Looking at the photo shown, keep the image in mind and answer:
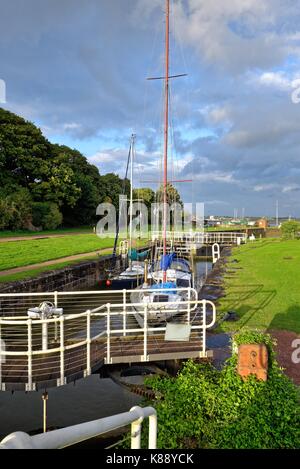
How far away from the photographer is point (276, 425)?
4.91 meters

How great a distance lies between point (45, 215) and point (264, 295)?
98.1ft

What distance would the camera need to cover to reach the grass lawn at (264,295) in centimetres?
1168

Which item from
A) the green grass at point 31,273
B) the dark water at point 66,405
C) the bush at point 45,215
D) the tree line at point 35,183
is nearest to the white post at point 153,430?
the dark water at point 66,405

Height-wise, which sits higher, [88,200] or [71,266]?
[88,200]

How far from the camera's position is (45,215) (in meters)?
40.3

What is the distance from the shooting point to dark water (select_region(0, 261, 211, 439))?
23.3 ft

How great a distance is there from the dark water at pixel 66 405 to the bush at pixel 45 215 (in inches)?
1308

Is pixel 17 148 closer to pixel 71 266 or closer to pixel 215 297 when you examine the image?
pixel 71 266

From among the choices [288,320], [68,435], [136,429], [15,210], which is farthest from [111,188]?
[68,435]

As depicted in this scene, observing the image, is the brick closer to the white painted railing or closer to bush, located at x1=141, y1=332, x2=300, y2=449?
bush, located at x1=141, y1=332, x2=300, y2=449

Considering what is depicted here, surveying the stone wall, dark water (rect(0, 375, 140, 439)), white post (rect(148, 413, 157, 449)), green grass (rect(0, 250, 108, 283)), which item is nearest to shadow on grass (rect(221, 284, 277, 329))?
dark water (rect(0, 375, 140, 439))

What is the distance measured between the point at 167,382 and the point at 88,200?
48343mm

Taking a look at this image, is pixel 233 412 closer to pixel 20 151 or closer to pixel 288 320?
pixel 288 320
